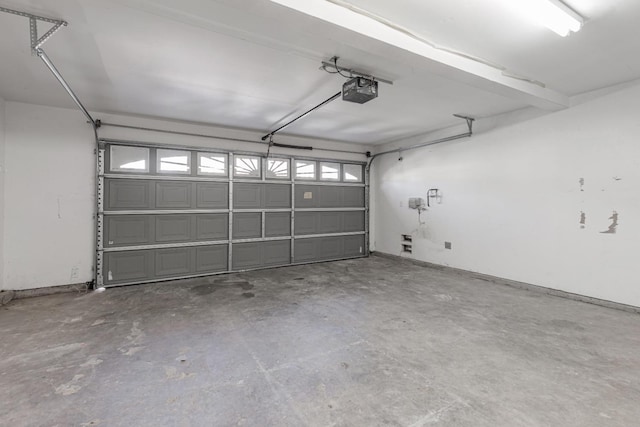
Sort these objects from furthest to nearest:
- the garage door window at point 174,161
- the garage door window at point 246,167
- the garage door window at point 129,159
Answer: the garage door window at point 246,167
the garage door window at point 174,161
the garage door window at point 129,159

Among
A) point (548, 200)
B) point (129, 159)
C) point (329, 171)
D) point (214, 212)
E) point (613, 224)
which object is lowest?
point (613, 224)

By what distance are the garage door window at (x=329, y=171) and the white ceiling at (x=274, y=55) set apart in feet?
6.66

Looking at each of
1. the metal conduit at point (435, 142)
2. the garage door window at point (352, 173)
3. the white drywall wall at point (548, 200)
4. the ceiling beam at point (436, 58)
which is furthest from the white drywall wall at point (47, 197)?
the white drywall wall at point (548, 200)

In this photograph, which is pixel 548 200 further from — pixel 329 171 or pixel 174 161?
pixel 174 161

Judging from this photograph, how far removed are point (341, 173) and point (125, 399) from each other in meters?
5.38

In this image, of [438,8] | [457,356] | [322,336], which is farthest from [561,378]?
[438,8]

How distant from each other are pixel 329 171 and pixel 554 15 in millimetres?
4521

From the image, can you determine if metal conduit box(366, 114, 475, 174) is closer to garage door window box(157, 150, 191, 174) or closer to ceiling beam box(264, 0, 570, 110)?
ceiling beam box(264, 0, 570, 110)

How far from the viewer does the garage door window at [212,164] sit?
4.89 m

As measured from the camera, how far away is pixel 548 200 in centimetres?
388

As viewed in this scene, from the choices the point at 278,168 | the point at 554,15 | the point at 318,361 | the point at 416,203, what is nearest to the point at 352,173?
the point at 416,203

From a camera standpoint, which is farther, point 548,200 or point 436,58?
point 548,200

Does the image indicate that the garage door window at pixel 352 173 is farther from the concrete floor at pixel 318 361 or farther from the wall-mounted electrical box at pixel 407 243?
the concrete floor at pixel 318 361

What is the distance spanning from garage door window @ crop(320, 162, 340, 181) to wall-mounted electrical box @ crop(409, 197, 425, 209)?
66.1 inches
